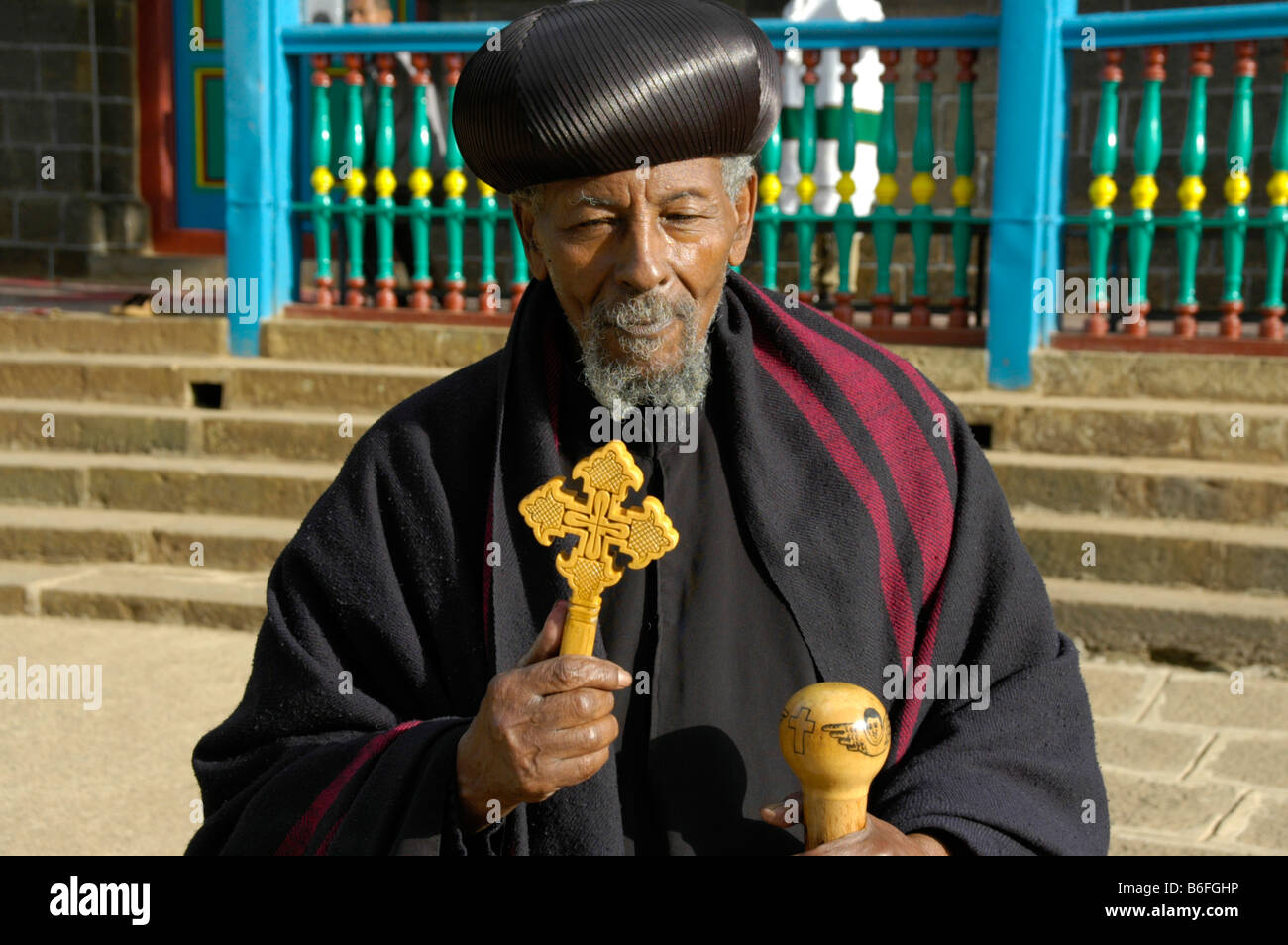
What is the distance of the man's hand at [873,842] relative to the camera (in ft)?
5.93

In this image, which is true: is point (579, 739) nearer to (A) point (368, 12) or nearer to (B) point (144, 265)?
(A) point (368, 12)

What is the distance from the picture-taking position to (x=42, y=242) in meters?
10.8

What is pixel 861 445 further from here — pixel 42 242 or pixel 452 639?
pixel 42 242

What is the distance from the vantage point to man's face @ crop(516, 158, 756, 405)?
2.09 m

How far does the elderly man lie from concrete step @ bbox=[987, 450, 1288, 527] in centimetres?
353

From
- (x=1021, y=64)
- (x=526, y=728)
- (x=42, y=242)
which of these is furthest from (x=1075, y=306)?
(x=42, y=242)

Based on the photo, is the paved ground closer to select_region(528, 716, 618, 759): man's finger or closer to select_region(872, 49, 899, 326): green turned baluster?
select_region(872, 49, 899, 326): green turned baluster

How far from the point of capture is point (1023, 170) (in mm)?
6008

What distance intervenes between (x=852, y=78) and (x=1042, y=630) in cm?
448

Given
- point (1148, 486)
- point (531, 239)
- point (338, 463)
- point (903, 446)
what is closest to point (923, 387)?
point (903, 446)

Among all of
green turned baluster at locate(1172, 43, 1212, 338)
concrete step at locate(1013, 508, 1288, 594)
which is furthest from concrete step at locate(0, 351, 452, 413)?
green turned baluster at locate(1172, 43, 1212, 338)

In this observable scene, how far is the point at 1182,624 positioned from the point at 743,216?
11.1 feet

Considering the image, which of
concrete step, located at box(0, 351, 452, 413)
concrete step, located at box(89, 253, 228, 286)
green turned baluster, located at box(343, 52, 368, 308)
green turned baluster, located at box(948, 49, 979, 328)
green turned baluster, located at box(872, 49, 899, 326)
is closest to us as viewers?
green turned baluster, located at box(948, 49, 979, 328)

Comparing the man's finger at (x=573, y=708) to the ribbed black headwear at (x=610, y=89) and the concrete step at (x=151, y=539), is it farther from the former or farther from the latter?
the concrete step at (x=151, y=539)
